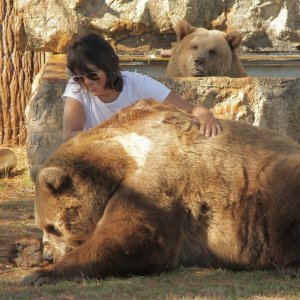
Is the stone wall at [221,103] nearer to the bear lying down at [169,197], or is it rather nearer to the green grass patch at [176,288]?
the bear lying down at [169,197]

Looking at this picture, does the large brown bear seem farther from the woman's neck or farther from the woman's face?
the woman's face

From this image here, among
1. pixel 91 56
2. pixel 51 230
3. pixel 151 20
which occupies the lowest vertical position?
pixel 51 230

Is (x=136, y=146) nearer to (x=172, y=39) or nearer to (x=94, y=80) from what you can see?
(x=94, y=80)

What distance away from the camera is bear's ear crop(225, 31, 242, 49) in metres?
11.7

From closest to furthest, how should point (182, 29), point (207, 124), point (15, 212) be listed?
point (207, 124)
point (15, 212)
point (182, 29)

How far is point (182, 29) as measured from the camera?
38.7 feet

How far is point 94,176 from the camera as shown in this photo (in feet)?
17.8

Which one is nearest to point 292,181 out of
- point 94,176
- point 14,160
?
point 94,176

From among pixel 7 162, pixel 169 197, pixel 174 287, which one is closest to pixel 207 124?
pixel 169 197

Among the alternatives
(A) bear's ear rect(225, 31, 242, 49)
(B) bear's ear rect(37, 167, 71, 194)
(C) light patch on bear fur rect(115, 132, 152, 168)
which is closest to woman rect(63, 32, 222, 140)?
(C) light patch on bear fur rect(115, 132, 152, 168)

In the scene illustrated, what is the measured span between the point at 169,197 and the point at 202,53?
682 centimetres

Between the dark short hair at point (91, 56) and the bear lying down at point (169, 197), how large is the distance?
51cm

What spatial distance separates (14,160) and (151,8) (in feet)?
10.6

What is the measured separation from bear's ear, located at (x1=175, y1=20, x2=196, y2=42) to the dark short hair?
226 inches
